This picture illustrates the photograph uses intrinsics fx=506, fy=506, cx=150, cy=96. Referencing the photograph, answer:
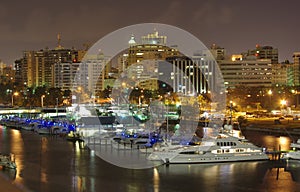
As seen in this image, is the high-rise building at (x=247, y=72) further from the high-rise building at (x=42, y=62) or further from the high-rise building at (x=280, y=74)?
the high-rise building at (x=42, y=62)

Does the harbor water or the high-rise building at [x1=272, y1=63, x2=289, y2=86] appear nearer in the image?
the harbor water

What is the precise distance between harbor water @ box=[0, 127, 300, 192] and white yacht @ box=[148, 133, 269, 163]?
18 cm

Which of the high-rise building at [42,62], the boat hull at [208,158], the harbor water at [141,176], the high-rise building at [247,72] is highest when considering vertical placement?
the high-rise building at [42,62]

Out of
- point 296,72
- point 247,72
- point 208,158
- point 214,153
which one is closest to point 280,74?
point 296,72

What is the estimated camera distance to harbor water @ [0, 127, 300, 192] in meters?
8.80

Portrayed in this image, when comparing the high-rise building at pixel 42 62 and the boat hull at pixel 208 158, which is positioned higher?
the high-rise building at pixel 42 62

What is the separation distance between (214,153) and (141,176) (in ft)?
6.42

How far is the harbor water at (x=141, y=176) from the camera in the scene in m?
8.80

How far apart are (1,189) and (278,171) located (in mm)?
5334

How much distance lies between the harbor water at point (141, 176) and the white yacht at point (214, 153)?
0.59ft

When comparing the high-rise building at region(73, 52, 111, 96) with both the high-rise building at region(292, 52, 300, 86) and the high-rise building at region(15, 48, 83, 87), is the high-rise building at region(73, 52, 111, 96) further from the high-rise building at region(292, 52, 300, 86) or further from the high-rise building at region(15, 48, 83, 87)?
the high-rise building at region(292, 52, 300, 86)

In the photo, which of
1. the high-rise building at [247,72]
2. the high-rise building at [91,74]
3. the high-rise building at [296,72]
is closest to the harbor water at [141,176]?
the high-rise building at [247,72]

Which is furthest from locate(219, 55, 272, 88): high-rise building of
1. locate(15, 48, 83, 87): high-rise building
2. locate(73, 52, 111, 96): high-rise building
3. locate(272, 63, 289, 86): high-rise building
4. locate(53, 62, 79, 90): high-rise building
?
locate(15, 48, 83, 87): high-rise building

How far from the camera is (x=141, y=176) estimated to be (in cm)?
966
